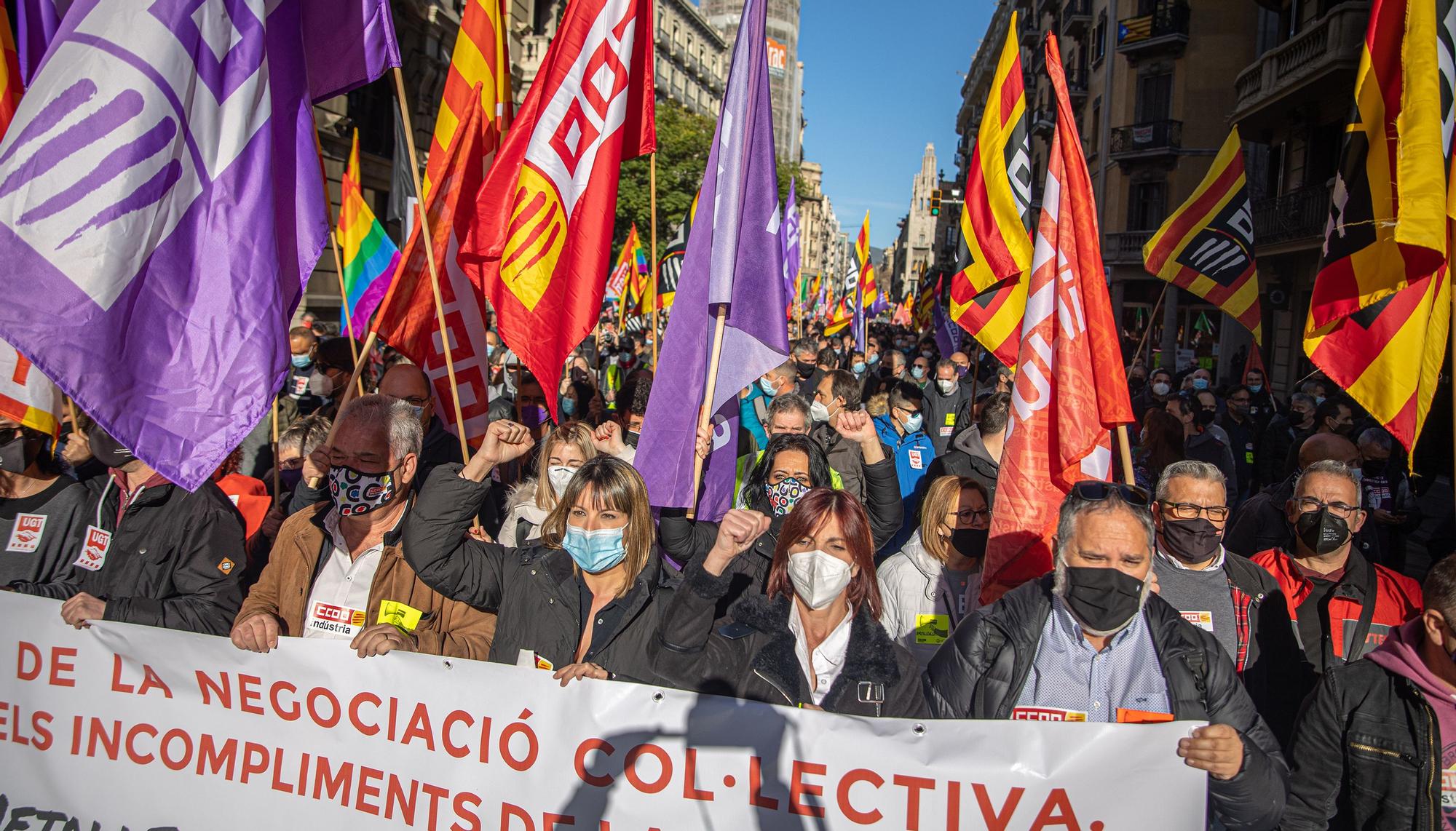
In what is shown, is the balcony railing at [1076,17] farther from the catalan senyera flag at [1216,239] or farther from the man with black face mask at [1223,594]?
the man with black face mask at [1223,594]

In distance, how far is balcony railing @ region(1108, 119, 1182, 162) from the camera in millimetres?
29984

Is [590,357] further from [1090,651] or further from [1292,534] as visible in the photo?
[1090,651]

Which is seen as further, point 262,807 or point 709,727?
point 262,807

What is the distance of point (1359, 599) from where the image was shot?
351 centimetres

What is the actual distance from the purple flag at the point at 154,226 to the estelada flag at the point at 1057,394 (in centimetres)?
244

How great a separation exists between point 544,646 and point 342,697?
22.3 inches

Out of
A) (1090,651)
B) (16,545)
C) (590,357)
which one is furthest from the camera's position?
(590,357)

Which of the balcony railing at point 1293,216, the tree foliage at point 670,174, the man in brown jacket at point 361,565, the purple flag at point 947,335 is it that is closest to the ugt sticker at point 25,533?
the man in brown jacket at point 361,565

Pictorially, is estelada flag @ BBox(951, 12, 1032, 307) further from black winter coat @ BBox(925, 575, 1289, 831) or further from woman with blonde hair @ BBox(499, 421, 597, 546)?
black winter coat @ BBox(925, 575, 1289, 831)

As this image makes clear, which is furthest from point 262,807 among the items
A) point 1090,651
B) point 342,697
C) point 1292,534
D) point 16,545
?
point 1292,534

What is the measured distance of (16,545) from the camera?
3492 mm

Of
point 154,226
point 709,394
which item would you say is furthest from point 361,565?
point 709,394

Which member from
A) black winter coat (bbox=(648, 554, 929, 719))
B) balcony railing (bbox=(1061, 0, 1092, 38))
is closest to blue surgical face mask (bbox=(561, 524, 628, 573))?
black winter coat (bbox=(648, 554, 929, 719))

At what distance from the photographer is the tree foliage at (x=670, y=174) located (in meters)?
32.6
